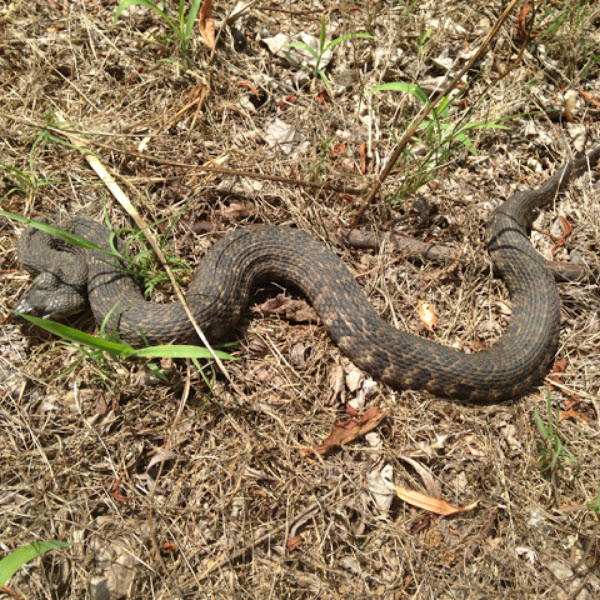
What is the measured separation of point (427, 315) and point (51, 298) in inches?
152

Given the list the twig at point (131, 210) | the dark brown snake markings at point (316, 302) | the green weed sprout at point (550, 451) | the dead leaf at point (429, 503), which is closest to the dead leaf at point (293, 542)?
the dead leaf at point (429, 503)

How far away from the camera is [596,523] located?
3973 mm

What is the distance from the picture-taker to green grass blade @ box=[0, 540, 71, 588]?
3153 mm

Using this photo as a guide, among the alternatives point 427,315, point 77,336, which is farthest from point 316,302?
point 77,336

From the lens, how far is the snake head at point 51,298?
4.47 m

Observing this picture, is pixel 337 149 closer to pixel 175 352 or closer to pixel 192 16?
pixel 192 16

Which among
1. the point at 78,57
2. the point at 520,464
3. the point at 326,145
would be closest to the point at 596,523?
the point at 520,464

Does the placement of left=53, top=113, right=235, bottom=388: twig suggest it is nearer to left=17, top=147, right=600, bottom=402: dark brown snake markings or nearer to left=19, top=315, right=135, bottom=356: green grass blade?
left=17, top=147, right=600, bottom=402: dark brown snake markings

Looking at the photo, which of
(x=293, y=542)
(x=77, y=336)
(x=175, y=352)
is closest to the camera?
(x=77, y=336)

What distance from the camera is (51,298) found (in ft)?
14.8

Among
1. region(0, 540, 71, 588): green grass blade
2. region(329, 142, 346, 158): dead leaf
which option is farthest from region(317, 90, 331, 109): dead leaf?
region(0, 540, 71, 588): green grass blade

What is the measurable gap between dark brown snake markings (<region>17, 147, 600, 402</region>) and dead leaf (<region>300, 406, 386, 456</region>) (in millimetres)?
387

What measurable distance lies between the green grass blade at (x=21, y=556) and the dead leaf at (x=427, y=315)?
3839mm

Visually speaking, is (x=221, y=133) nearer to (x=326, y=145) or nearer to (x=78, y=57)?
(x=326, y=145)
